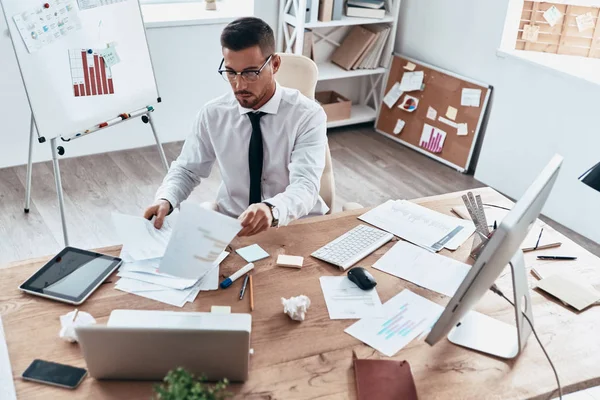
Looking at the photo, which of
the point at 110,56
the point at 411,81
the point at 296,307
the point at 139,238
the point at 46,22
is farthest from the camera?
the point at 411,81

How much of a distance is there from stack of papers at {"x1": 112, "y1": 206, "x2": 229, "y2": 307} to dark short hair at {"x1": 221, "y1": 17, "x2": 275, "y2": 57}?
22.8 inches

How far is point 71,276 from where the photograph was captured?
1666 mm

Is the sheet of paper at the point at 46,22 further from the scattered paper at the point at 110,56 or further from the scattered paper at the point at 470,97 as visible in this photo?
the scattered paper at the point at 470,97

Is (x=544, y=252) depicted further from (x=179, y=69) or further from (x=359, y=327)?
(x=179, y=69)

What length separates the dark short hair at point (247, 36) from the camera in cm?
190

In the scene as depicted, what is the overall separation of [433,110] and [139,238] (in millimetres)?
3024

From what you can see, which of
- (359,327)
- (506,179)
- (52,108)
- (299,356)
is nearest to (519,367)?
(359,327)

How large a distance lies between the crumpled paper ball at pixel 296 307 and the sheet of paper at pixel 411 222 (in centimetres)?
51

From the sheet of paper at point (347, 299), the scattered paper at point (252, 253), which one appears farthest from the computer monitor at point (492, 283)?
the scattered paper at point (252, 253)

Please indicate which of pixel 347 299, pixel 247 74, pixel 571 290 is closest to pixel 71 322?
pixel 347 299

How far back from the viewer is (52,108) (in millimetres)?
2873

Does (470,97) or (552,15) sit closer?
(552,15)

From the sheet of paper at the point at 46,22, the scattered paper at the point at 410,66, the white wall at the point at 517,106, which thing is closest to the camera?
the sheet of paper at the point at 46,22

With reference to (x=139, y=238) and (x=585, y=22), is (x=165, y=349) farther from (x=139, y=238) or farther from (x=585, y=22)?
(x=585, y=22)
